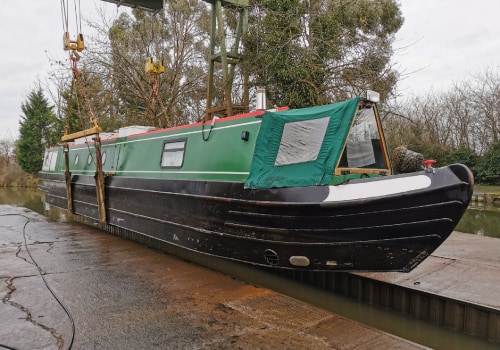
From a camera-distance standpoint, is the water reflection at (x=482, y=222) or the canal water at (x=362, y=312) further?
the water reflection at (x=482, y=222)

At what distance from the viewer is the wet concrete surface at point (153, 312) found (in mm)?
3232

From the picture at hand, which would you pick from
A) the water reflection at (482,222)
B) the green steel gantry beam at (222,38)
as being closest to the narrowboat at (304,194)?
the green steel gantry beam at (222,38)

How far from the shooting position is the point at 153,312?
154 inches

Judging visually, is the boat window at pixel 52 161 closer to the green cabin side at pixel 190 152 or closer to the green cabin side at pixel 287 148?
the green cabin side at pixel 190 152

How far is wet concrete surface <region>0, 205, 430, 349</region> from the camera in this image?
323 cm

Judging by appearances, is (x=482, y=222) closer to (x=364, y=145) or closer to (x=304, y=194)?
(x=364, y=145)

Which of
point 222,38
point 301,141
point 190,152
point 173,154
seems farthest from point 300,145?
point 222,38

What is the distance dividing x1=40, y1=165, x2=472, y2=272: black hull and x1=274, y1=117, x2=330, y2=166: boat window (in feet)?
1.29

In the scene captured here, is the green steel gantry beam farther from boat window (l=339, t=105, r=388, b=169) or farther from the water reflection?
the water reflection

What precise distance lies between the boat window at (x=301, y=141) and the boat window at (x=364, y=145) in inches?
18.1

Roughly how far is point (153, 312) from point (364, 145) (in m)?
3.15

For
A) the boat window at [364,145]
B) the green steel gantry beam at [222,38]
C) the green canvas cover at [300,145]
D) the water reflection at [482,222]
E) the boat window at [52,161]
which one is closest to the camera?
the green canvas cover at [300,145]

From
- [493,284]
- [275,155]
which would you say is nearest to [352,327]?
[275,155]

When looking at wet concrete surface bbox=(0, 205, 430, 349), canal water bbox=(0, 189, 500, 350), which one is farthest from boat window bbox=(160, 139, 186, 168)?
canal water bbox=(0, 189, 500, 350)
